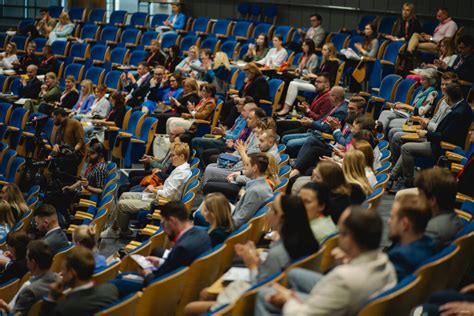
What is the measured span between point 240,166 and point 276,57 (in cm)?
408

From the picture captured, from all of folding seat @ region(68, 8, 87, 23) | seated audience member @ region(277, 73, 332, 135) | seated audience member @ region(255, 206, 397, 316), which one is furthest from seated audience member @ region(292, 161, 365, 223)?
folding seat @ region(68, 8, 87, 23)

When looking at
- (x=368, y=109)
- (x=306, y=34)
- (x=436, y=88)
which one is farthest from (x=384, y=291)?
(x=306, y=34)

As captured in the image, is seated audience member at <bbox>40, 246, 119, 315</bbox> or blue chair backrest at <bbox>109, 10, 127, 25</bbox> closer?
seated audience member at <bbox>40, 246, 119, 315</bbox>

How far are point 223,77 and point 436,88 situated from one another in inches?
124

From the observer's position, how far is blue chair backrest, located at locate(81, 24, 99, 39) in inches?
565

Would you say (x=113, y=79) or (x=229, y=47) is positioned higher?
(x=229, y=47)

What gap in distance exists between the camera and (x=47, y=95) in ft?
35.6

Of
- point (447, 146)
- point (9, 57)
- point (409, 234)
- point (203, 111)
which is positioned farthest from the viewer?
point (9, 57)

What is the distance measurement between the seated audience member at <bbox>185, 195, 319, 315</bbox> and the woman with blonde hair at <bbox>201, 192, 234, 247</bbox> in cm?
78

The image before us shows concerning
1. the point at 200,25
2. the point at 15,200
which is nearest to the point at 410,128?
the point at 15,200

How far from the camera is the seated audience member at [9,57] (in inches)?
511

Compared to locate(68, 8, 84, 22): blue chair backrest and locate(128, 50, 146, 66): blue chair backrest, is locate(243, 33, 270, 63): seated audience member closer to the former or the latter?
locate(128, 50, 146, 66): blue chair backrest

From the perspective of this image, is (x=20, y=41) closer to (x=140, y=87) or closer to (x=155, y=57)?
(x=155, y=57)

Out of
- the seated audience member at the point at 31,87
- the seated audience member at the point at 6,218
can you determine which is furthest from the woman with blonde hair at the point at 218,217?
the seated audience member at the point at 31,87
